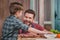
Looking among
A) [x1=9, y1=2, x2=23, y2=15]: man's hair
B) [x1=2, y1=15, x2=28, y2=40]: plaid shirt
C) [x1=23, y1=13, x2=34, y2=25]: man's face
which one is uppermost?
[x1=9, y1=2, x2=23, y2=15]: man's hair

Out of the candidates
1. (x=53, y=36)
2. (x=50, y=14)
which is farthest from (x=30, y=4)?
(x=53, y=36)

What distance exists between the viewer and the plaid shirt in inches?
66.8

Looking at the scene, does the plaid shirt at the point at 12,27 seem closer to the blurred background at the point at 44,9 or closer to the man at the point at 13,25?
the man at the point at 13,25

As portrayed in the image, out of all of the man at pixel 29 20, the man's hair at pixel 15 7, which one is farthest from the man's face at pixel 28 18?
the man's hair at pixel 15 7

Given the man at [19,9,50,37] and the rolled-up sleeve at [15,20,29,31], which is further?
the man at [19,9,50,37]

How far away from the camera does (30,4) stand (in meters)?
1.89

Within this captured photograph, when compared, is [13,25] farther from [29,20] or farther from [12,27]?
[29,20]

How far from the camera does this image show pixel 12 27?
67.7 inches

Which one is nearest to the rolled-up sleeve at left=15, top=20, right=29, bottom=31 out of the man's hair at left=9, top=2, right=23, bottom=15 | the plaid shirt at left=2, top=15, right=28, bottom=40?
the plaid shirt at left=2, top=15, right=28, bottom=40

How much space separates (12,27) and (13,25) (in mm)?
24

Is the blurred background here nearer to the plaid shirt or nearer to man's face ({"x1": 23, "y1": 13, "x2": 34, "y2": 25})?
man's face ({"x1": 23, "y1": 13, "x2": 34, "y2": 25})

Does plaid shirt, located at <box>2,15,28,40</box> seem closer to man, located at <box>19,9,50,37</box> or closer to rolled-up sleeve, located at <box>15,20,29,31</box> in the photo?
rolled-up sleeve, located at <box>15,20,29,31</box>

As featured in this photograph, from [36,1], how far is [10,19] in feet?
1.17

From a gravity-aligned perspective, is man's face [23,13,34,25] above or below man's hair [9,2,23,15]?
below
